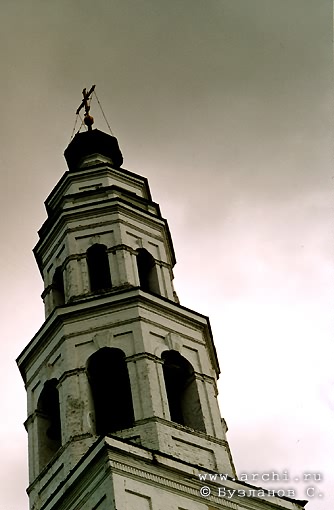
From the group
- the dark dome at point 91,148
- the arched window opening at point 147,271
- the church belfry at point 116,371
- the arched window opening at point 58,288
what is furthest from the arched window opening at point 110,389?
the dark dome at point 91,148

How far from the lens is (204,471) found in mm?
23094

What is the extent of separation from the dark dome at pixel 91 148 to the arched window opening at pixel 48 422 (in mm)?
10276

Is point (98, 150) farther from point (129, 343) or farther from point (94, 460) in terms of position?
point (94, 460)

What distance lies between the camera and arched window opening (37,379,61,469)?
25547 mm

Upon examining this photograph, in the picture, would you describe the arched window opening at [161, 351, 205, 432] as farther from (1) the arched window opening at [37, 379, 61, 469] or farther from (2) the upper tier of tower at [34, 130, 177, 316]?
(1) the arched window opening at [37, 379, 61, 469]

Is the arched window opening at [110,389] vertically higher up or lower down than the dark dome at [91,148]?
lower down

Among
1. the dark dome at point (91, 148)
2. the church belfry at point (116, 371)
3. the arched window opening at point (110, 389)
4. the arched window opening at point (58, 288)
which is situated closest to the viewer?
the church belfry at point (116, 371)

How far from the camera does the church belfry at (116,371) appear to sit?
72.9 feet

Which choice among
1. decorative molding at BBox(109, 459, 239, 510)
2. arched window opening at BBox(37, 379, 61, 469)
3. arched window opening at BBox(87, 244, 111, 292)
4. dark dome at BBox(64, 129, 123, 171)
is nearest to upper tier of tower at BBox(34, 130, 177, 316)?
arched window opening at BBox(87, 244, 111, 292)

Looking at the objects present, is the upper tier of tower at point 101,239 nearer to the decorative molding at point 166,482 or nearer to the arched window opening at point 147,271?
the arched window opening at point 147,271

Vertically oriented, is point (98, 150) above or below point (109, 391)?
above

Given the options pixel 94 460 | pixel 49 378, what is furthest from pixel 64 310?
pixel 94 460

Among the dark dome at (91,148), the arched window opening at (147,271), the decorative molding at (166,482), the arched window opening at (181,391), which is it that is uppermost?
the dark dome at (91,148)

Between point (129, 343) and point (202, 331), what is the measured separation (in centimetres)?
250
